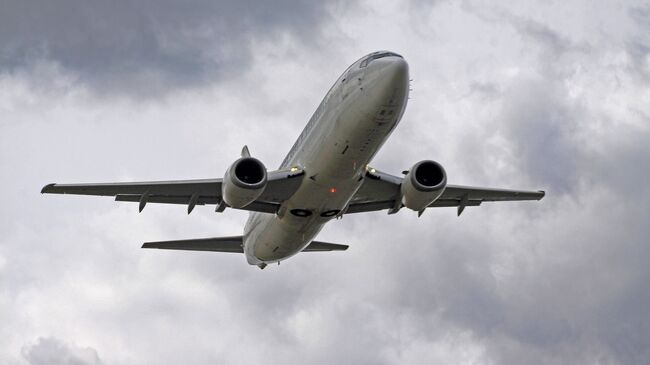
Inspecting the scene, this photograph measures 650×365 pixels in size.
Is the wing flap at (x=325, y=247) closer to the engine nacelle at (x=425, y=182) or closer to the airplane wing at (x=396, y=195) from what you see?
the airplane wing at (x=396, y=195)

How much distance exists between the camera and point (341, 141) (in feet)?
123

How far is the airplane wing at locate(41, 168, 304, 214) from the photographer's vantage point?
4034cm

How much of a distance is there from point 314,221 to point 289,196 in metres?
1.80

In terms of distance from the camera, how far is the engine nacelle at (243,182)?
38844mm

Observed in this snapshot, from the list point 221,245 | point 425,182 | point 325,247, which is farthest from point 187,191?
point 325,247

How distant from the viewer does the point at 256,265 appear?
49.1m

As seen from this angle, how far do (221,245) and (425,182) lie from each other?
13491mm

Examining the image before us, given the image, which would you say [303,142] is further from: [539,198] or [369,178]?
[539,198]

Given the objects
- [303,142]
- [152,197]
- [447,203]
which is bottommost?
[152,197]

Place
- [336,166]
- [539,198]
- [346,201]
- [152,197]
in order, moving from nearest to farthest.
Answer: [336,166]
[346,201]
[152,197]
[539,198]

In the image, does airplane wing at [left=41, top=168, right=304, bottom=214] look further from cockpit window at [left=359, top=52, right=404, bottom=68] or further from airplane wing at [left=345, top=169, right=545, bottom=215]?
cockpit window at [left=359, top=52, right=404, bottom=68]

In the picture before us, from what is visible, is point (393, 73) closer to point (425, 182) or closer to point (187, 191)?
point (425, 182)

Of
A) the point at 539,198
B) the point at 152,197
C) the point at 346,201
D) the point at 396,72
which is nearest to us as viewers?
the point at 396,72

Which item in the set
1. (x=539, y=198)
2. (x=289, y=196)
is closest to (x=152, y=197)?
(x=289, y=196)
